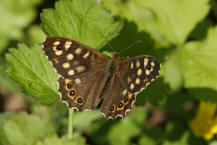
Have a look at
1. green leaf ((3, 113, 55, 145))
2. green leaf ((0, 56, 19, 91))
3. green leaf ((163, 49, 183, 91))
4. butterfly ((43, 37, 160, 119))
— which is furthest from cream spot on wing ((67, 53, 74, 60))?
green leaf ((0, 56, 19, 91))

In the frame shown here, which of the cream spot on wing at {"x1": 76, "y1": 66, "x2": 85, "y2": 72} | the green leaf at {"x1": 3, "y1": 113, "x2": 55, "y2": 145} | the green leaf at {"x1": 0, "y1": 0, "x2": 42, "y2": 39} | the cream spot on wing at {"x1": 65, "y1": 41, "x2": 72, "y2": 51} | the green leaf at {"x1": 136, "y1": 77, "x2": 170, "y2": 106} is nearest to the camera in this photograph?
the cream spot on wing at {"x1": 65, "y1": 41, "x2": 72, "y2": 51}

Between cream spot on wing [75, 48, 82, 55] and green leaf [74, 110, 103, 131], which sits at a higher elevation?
cream spot on wing [75, 48, 82, 55]

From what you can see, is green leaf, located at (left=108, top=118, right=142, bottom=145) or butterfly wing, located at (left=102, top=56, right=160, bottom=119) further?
green leaf, located at (left=108, top=118, right=142, bottom=145)

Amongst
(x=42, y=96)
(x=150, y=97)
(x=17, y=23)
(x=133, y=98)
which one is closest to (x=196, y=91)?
(x=150, y=97)

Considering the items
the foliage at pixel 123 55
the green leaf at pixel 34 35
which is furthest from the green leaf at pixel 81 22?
the green leaf at pixel 34 35

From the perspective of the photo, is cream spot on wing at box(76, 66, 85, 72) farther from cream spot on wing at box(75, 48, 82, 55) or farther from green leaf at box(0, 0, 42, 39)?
green leaf at box(0, 0, 42, 39)

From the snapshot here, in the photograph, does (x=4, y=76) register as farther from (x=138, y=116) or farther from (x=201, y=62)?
(x=201, y=62)
